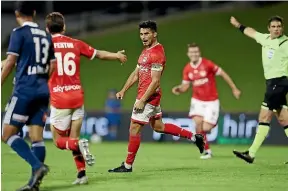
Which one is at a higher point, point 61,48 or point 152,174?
point 61,48

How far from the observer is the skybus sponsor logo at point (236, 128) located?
18938 mm

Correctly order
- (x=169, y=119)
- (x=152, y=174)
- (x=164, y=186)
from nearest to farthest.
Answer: (x=164, y=186), (x=152, y=174), (x=169, y=119)

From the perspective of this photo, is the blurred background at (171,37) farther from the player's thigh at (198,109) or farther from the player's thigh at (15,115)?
the player's thigh at (15,115)

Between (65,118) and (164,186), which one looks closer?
(164,186)

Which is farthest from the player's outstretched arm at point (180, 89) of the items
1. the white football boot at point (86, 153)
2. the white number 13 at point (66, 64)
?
the white football boot at point (86, 153)

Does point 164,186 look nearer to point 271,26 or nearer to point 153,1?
point 271,26

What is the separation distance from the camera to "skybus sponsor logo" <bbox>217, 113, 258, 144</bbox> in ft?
62.1

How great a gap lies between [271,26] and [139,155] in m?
4.08

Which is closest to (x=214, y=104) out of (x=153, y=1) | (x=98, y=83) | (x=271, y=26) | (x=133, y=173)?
(x=271, y=26)

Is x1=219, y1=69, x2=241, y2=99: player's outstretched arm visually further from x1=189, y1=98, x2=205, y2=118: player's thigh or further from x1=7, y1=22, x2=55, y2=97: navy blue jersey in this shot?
x1=7, y1=22, x2=55, y2=97: navy blue jersey

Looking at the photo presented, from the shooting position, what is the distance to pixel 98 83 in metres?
26.4

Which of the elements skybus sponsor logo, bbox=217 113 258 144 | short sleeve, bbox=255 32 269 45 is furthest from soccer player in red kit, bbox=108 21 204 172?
skybus sponsor logo, bbox=217 113 258 144

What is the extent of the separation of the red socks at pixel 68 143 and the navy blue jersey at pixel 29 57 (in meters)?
0.93

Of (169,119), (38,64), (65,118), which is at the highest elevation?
(38,64)
